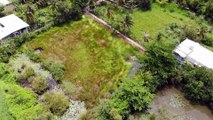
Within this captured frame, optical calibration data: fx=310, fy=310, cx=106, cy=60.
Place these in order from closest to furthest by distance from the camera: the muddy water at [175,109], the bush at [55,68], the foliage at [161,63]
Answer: the muddy water at [175,109] → the foliage at [161,63] → the bush at [55,68]

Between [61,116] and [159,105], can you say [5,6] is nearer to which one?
[61,116]

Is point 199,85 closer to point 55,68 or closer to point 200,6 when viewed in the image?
point 55,68

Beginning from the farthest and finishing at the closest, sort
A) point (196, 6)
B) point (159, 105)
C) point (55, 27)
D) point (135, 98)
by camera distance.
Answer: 1. point (196, 6)
2. point (55, 27)
3. point (159, 105)
4. point (135, 98)

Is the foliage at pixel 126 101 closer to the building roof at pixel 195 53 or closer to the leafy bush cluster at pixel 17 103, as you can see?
the leafy bush cluster at pixel 17 103

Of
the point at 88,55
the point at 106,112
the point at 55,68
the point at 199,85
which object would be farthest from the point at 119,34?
the point at 106,112

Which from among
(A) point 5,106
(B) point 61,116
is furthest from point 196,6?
(A) point 5,106

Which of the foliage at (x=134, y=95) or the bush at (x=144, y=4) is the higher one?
the bush at (x=144, y=4)

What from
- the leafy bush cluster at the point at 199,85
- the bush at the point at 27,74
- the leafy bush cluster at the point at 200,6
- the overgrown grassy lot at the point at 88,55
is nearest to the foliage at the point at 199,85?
the leafy bush cluster at the point at 199,85
